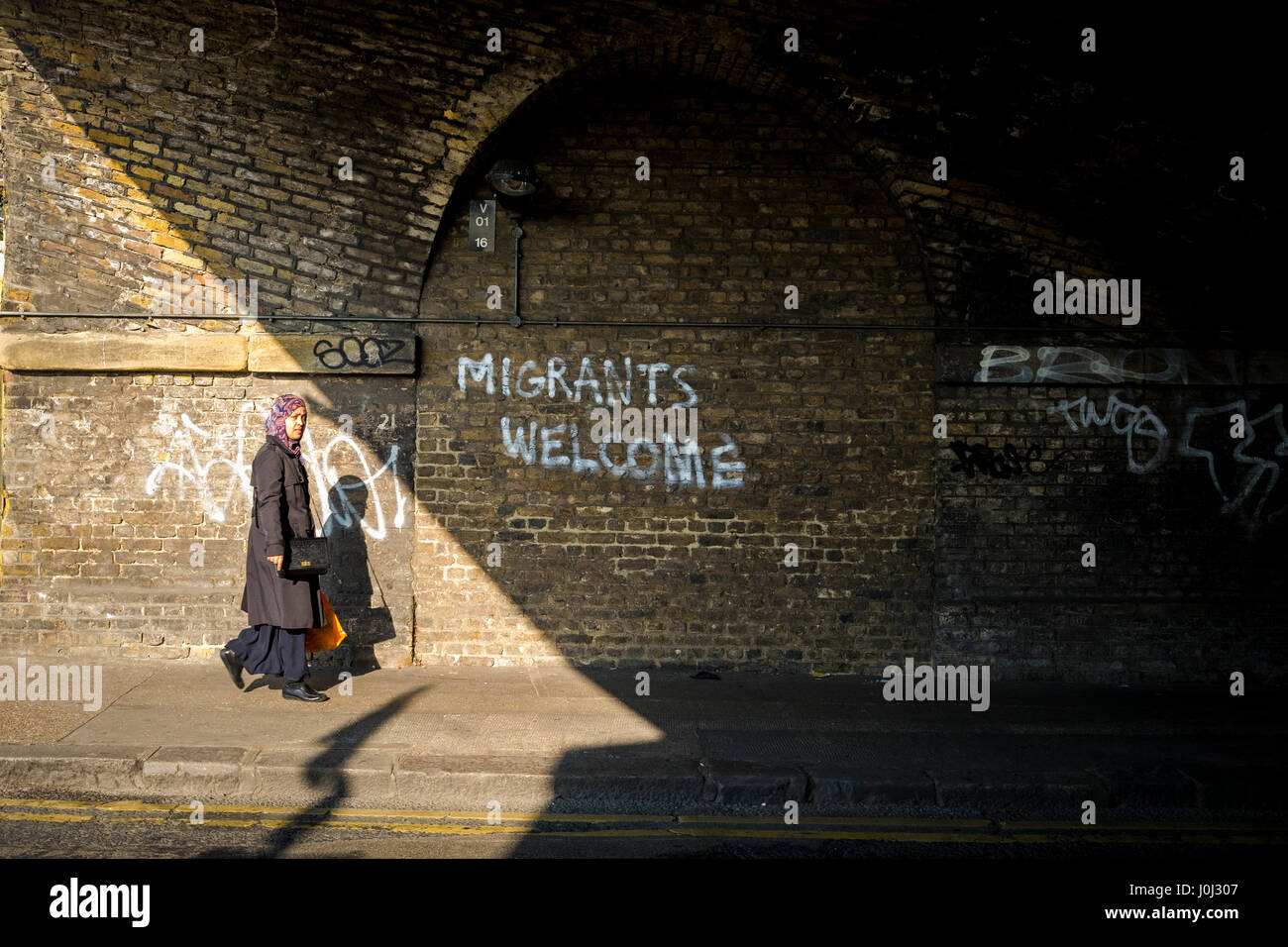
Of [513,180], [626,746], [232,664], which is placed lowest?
[626,746]

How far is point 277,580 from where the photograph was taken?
256 inches

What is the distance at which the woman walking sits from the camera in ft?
21.3

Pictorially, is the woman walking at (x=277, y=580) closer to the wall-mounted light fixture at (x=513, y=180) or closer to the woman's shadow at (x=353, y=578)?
the woman's shadow at (x=353, y=578)

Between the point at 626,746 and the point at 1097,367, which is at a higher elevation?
the point at 1097,367

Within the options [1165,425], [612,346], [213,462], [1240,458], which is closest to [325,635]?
[213,462]

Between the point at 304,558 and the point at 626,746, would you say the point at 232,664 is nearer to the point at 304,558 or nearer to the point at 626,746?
the point at 304,558

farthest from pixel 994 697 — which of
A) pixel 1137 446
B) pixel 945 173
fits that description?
pixel 945 173

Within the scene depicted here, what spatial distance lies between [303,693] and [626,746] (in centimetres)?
244

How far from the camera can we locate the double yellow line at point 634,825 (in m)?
4.65

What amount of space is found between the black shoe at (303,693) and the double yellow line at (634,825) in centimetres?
158

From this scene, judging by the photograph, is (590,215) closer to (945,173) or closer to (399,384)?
(399,384)

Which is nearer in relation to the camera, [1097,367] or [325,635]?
[325,635]

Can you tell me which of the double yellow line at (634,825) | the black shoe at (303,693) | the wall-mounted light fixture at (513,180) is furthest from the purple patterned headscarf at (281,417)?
the double yellow line at (634,825)

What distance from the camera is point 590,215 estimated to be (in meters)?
7.73
